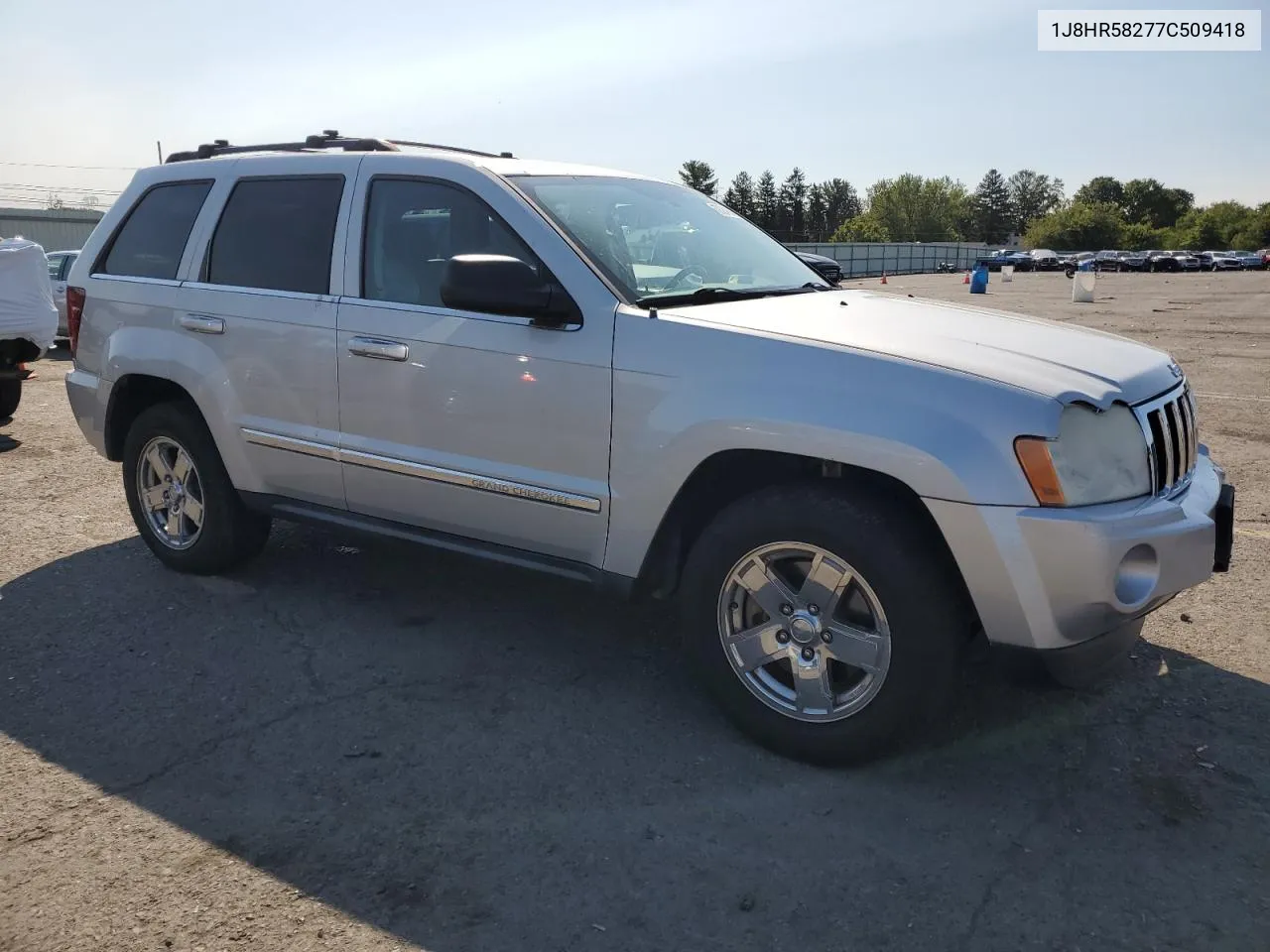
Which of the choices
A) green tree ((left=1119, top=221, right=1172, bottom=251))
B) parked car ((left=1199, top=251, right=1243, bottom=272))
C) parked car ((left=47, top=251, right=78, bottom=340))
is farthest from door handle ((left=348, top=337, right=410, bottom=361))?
green tree ((left=1119, top=221, right=1172, bottom=251))

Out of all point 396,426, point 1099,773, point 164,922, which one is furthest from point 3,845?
point 1099,773

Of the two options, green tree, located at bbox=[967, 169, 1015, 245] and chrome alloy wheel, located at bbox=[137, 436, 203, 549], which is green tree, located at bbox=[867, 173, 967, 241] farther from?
chrome alloy wheel, located at bbox=[137, 436, 203, 549]

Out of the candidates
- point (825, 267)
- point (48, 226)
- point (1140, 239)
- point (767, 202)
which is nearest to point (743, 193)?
point (767, 202)

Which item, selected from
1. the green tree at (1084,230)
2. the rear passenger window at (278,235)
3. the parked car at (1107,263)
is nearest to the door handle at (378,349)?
the rear passenger window at (278,235)

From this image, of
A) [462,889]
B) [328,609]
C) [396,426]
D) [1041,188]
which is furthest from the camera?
[1041,188]

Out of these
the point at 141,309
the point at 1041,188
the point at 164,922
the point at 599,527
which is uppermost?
the point at 1041,188

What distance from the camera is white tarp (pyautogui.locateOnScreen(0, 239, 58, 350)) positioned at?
8.97 m

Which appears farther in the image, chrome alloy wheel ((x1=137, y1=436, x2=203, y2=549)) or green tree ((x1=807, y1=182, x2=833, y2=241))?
green tree ((x1=807, y1=182, x2=833, y2=241))

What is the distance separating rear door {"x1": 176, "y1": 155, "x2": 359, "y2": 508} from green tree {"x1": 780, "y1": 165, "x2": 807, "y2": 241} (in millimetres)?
140010

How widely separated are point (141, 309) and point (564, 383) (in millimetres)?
2558

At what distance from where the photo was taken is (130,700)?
3.87 m

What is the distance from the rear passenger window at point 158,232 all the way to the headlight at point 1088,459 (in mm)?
4002

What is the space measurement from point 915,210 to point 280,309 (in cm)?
14982

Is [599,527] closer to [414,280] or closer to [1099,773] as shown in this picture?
[414,280]
